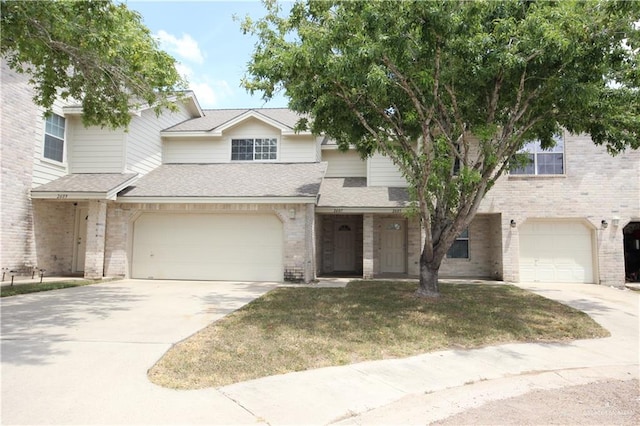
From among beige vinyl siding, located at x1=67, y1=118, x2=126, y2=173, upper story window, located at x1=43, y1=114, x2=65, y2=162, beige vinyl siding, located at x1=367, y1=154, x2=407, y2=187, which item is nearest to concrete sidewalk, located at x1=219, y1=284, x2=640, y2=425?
beige vinyl siding, located at x1=367, y1=154, x2=407, y2=187

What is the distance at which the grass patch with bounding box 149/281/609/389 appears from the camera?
5125 mm

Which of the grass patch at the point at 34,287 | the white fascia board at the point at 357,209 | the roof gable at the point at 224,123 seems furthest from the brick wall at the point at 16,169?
the white fascia board at the point at 357,209

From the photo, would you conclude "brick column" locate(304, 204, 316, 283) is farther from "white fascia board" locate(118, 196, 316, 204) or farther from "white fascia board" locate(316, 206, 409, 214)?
"white fascia board" locate(316, 206, 409, 214)

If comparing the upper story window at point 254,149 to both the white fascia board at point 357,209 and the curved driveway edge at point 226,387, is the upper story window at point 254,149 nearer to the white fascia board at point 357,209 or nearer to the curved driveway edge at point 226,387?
the white fascia board at point 357,209

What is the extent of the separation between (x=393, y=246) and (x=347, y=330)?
10115 millimetres

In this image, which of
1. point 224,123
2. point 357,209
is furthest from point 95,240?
point 357,209

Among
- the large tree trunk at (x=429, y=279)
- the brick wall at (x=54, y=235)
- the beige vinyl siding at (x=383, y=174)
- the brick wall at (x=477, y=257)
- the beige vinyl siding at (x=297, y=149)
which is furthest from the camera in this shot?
the beige vinyl siding at (x=297, y=149)

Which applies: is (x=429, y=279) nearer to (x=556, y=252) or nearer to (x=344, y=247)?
(x=556, y=252)

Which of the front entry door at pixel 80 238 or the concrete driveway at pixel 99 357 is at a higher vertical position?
the front entry door at pixel 80 238

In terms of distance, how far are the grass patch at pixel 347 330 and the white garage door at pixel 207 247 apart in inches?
113

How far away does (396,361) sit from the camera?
559cm

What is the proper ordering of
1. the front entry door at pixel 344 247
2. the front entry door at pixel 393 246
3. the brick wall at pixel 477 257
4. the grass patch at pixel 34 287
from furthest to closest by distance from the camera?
the front entry door at pixel 344 247
the front entry door at pixel 393 246
the brick wall at pixel 477 257
the grass patch at pixel 34 287

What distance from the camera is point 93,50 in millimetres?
8031

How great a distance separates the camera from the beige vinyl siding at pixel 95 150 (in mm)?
14742
